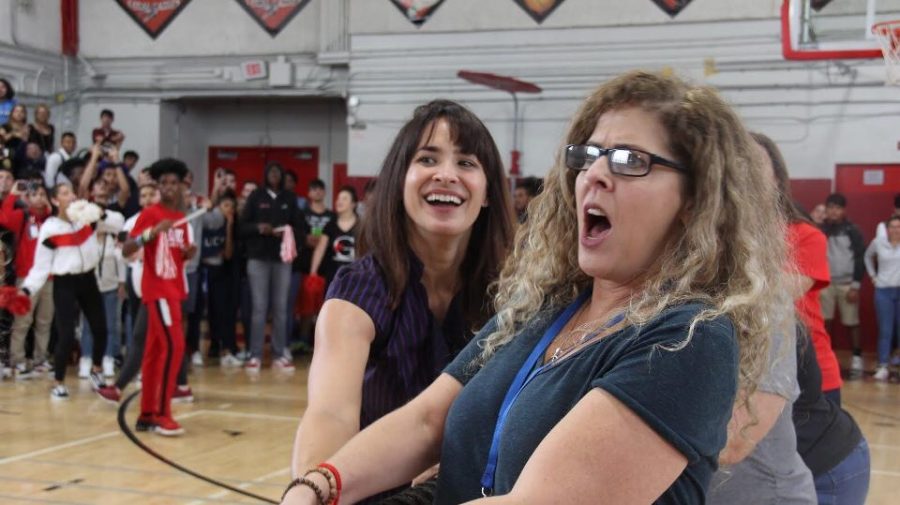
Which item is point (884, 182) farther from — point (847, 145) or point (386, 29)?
point (386, 29)

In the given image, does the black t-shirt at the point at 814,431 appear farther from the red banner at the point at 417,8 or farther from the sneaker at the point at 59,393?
the red banner at the point at 417,8

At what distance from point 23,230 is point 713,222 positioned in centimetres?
902

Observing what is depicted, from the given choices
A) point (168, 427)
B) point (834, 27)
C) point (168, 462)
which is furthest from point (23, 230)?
point (834, 27)

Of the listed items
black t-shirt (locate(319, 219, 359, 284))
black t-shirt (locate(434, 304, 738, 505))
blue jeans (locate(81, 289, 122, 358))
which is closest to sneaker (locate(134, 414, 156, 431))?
blue jeans (locate(81, 289, 122, 358))

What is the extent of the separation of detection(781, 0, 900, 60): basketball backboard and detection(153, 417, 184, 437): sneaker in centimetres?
584

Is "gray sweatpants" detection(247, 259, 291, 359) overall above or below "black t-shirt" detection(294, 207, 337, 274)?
below

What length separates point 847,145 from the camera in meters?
12.1

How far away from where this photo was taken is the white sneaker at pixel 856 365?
35.7ft

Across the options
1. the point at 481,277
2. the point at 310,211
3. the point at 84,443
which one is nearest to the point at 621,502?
the point at 481,277

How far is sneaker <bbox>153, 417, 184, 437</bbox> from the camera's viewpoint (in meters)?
6.89

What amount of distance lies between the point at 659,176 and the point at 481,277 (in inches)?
43.3

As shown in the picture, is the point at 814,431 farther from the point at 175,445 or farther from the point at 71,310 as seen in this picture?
the point at 71,310

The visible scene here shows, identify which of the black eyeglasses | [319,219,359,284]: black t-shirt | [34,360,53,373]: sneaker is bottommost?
[34,360,53,373]: sneaker

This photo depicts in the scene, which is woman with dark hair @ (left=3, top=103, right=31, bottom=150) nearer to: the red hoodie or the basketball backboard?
the red hoodie
